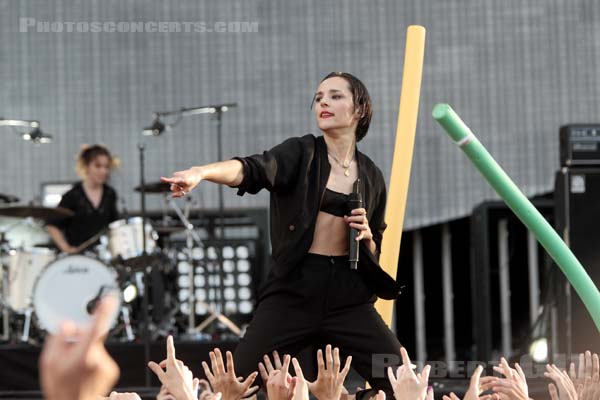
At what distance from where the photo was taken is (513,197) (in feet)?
9.09

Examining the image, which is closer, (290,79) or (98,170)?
(98,170)

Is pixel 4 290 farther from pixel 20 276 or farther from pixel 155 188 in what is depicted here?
pixel 155 188

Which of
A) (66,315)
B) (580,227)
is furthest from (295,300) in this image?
(66,315)

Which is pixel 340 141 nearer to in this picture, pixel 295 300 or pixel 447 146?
pixel 295 300

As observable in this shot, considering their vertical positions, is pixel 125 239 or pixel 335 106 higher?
pixel 335 106

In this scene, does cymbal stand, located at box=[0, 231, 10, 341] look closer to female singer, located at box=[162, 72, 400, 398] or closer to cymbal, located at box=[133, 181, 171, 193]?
cymbal, located at box=[133, 181, 171, 193]

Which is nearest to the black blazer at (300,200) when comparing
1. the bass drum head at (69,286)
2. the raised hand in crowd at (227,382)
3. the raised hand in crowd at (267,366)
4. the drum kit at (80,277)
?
the raised hand in crowd at (267,366)

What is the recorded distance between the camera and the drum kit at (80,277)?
24.6ft

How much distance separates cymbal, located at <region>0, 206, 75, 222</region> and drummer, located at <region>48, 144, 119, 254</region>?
0.50 feet

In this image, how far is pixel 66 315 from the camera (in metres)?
7.32

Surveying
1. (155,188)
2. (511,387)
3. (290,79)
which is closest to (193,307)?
(155,188)

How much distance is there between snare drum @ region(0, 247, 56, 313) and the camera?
7633 millimetres

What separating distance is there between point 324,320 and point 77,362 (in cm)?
270

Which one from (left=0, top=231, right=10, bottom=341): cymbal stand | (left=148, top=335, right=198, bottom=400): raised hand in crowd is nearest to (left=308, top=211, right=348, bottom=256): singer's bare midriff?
(left=148, top=335, right=198, bottom=400): raised hand in crowd
